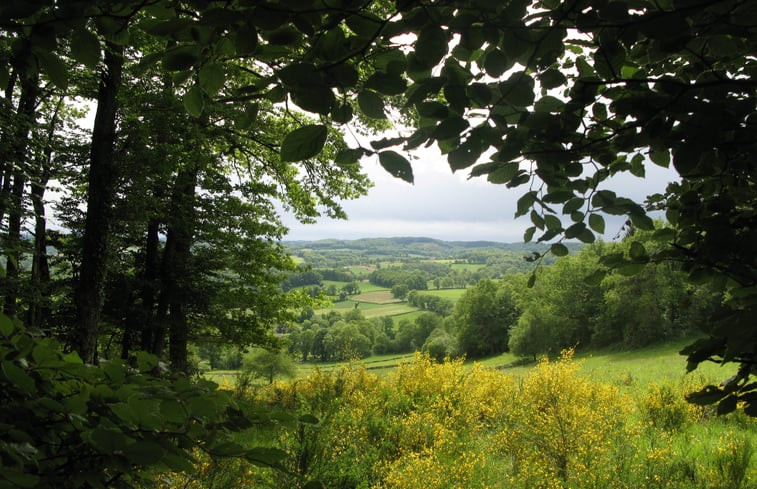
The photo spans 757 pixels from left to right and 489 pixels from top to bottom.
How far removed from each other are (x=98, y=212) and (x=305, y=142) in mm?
6059

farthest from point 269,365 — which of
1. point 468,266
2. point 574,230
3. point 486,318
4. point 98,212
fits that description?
point 468,266

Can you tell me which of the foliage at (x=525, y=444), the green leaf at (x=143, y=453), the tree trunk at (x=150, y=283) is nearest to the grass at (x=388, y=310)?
the tree trunk at (x=150, y=283)

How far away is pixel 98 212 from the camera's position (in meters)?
5.48

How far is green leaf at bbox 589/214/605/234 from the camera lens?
1329mm

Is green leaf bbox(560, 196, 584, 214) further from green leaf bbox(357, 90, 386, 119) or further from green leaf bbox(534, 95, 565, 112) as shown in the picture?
green leaf bbox(357, 90, 386, 119)

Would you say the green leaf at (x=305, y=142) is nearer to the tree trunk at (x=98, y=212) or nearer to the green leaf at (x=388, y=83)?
the green leaf at (x=388, y=83)

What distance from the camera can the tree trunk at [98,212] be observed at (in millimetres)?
5277

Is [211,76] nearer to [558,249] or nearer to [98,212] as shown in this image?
[558,249]

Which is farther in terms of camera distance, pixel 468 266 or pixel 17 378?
pixel 468 266

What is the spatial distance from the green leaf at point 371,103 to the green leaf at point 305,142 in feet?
0.35

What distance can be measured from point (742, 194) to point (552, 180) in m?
0.63

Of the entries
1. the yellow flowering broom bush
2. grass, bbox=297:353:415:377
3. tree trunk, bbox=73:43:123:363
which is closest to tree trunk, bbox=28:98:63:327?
tree trunk, bbox=73:43:123:363

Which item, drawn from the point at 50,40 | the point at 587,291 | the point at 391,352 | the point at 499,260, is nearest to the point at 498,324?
the point at 587,291

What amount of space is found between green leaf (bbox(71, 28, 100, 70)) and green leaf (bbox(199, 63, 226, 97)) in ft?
0.71
